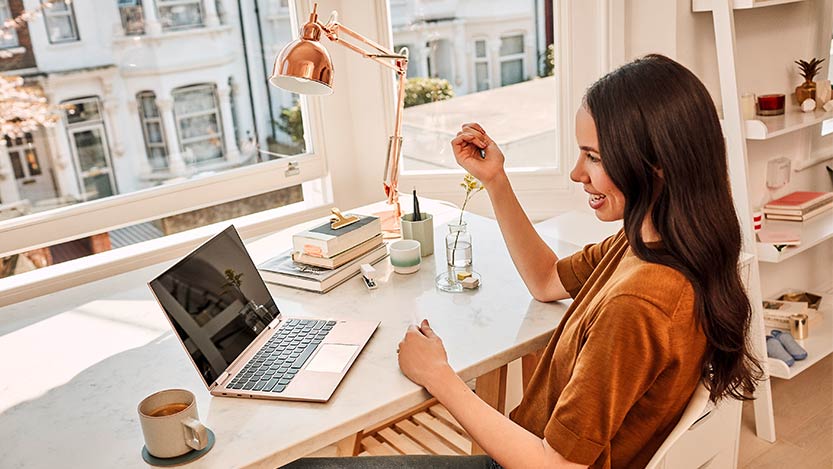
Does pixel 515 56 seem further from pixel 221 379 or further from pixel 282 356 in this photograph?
pixel 221 379

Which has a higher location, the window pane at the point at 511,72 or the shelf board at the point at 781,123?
the window pane at the point at 511,72

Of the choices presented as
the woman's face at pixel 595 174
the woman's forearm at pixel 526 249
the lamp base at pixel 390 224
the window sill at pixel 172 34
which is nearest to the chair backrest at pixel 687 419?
the woman's face at pixel 595 174

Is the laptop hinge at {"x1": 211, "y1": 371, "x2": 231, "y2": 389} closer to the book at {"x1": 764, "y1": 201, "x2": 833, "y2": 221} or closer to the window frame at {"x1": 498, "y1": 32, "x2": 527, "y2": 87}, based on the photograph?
the window frame at {"x1": 498, "y1": 32, "x2": 527, "y2": 87}

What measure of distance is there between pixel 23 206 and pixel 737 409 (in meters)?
2.06

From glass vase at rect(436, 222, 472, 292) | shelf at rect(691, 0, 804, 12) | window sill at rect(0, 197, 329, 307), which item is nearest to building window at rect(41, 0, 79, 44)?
window sill at rect(0, 197, 329, 307)

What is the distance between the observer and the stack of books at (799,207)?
2514 mm

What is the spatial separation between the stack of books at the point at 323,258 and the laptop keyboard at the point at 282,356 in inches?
8.0

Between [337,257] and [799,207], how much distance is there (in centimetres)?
167

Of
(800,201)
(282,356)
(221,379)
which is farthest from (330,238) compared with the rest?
(800,201)

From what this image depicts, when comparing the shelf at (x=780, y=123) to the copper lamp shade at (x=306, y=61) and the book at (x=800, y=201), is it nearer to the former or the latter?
the book at (x=800, y=201)

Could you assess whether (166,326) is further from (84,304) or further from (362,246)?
(362,246)

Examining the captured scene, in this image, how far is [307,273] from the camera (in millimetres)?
1730

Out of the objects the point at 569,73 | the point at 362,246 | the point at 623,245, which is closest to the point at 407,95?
the point at 569,73

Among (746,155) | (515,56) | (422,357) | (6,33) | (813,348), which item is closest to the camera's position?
(422,357)
